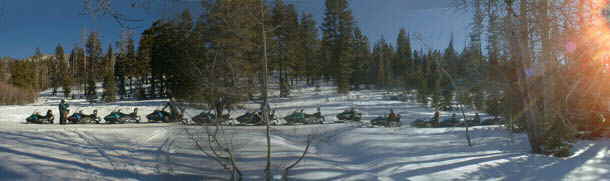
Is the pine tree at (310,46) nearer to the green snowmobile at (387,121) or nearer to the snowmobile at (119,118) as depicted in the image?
the green snowmobile at (387,121)

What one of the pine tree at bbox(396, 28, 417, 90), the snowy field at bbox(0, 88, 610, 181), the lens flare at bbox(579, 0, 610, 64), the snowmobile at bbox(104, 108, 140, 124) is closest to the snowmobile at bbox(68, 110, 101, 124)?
the snowmobile at bbox(104, 108, 140, 124)

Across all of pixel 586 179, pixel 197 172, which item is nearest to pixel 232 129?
pixel 197 172

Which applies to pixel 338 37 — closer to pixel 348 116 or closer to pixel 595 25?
pixel 348 116

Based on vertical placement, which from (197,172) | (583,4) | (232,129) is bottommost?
(197,172)

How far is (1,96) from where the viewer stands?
36.3ft

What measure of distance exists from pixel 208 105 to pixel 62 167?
4.20 meters

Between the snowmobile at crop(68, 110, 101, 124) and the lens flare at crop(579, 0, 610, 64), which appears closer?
the lens flare at crop(579, 0, 610, 64)

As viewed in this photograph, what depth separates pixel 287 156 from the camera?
26.8 ft

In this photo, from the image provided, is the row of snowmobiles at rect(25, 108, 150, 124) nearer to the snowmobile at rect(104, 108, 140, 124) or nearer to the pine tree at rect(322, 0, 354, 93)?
the snowmobile at rect(104, 108, 140, 124)

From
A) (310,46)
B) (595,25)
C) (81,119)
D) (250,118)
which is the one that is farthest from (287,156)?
(81,119)

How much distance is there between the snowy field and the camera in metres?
6.03

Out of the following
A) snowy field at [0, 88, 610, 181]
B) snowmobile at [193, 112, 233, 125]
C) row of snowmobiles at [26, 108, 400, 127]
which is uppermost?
snowmobile at [193, 112, 233, 125]

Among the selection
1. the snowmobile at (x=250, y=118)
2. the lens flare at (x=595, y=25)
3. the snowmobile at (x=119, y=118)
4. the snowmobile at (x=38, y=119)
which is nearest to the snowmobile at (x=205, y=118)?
the snowmobile at (x=250, y=118)

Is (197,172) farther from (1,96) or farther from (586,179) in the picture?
(1,96)
